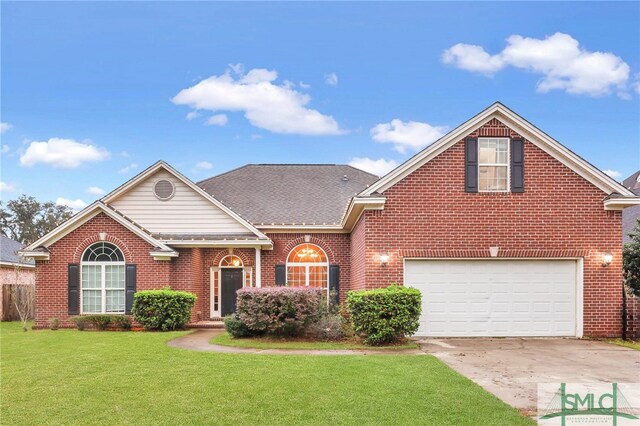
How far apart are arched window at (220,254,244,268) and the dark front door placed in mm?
151

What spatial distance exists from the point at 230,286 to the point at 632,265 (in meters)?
13.4

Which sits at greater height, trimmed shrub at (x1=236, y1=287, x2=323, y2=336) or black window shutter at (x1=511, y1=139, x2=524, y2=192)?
black window shutter at (x1=511, y1=139, x2=524, y2=192)

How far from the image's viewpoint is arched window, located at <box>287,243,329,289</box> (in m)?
19.8

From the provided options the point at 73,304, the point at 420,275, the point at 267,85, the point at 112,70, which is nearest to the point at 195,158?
the point at 267,85

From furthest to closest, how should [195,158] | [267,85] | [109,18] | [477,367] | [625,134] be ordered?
[195,158]
[267,85]
[625,134]
[109,18]
[477,367]

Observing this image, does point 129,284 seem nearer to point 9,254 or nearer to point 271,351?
point 271,351

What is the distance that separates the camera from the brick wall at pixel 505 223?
14062mm

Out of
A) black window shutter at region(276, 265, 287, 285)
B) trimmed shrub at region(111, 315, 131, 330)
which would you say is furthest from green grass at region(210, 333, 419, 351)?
black window shutter at region(276, 265, 287, 285)

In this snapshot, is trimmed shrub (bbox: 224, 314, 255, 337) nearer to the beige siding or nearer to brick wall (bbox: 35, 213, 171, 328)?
brick wall (bbox: 35, 213, 171, 328)

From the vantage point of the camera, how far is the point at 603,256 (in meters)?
14.2

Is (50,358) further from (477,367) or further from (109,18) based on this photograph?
(109,18)

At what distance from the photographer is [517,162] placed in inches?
564

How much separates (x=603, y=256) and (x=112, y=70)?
67.4ft

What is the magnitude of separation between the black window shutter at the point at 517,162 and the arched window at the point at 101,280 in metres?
12.7
